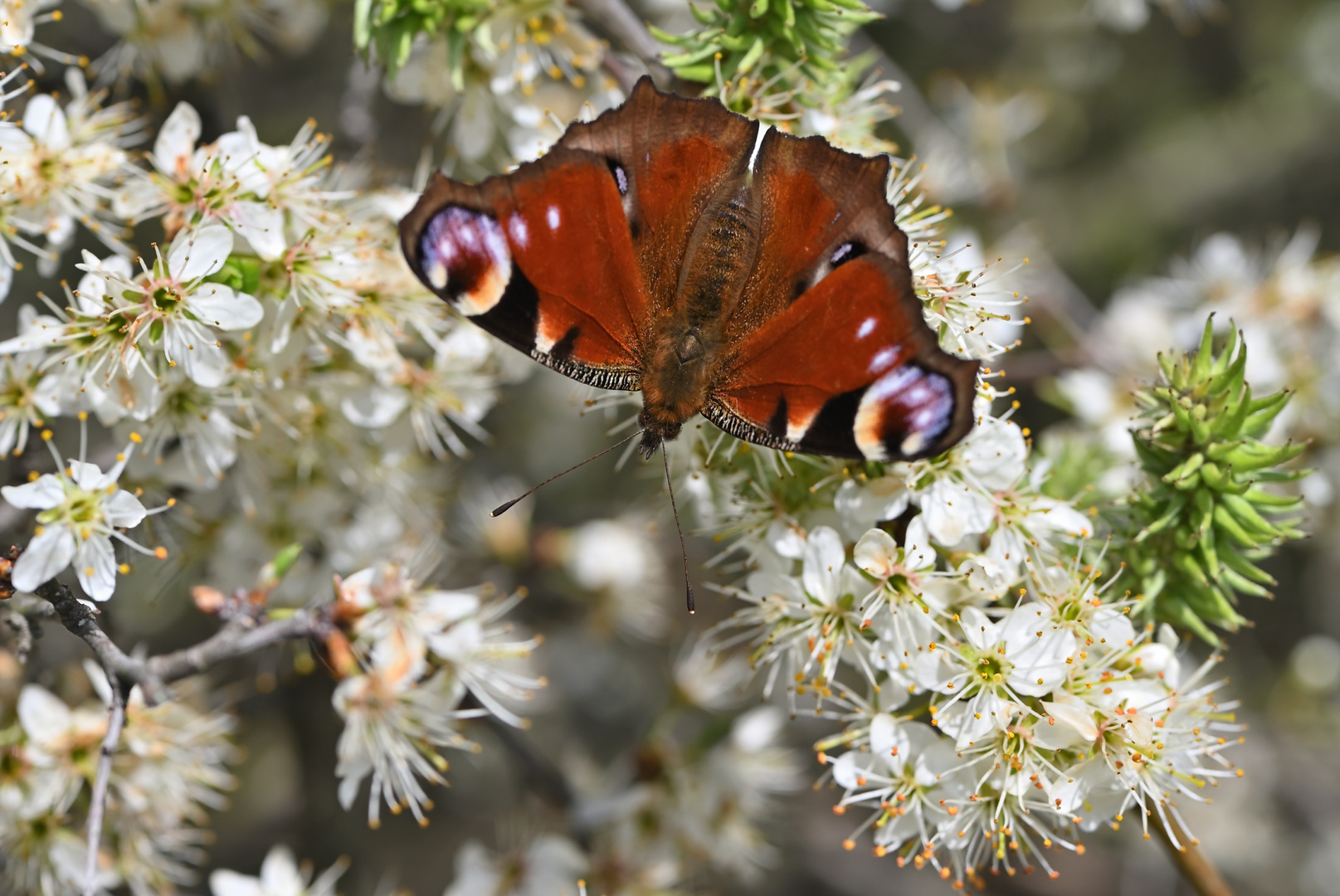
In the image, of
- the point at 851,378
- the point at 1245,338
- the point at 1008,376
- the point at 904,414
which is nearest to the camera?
the point at 904,414

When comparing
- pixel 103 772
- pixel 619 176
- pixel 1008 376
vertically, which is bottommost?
pixel 103 772

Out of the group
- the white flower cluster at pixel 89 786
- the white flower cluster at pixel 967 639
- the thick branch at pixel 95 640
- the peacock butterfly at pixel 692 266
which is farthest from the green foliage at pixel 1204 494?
the white flower cluster at pixel 89 786

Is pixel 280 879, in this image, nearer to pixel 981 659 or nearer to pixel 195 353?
pixel 195 353

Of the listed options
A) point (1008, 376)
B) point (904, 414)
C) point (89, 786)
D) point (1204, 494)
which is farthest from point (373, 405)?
point (1008, 376)

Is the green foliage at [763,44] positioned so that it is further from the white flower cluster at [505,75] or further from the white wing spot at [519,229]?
the white wing spot at [519,229]

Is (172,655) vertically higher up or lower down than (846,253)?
lower down

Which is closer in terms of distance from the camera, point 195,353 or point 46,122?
point 195,353
